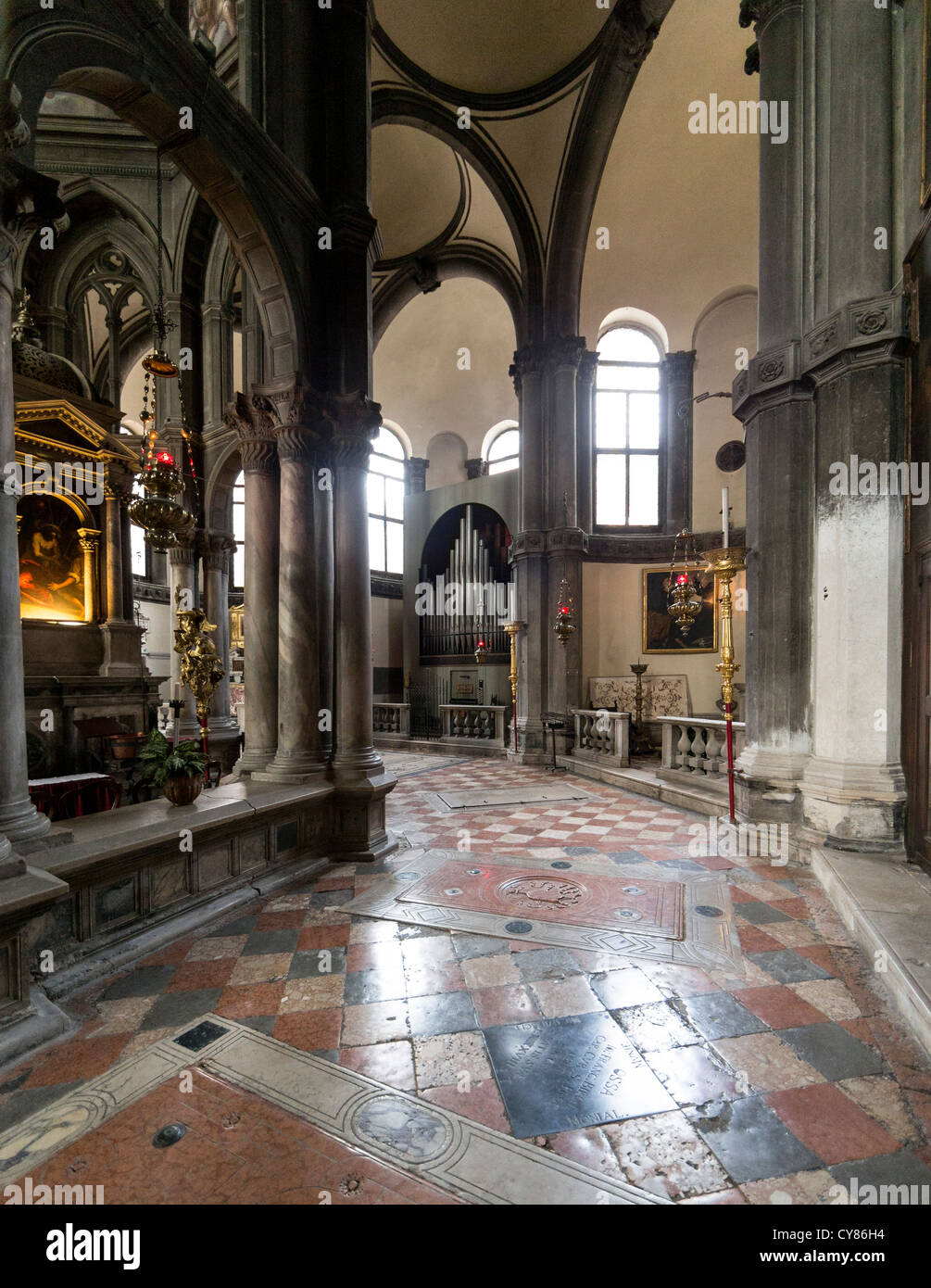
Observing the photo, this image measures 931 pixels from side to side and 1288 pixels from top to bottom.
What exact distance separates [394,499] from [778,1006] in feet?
62.0

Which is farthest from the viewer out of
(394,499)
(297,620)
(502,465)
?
(394,499)

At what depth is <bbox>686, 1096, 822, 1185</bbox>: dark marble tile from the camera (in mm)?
1890

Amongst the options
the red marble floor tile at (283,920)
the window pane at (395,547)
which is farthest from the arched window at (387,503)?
the red marble floor tile at (283,920)

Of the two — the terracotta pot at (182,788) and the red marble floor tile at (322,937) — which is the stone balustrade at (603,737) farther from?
the terracotta pot at (182,788)

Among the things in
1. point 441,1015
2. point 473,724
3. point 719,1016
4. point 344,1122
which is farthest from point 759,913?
point 473,724

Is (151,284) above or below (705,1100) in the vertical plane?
above

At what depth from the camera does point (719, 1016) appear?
2.76m

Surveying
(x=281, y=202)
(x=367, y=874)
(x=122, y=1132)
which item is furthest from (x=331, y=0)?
(x=122, y=1132)

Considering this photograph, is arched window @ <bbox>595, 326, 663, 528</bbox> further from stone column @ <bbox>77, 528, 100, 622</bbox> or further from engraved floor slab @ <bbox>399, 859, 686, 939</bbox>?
engraved floor slab @ <bbox>399, 859, 686, 939</bbox>

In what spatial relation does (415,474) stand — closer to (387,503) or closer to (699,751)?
(387,503)

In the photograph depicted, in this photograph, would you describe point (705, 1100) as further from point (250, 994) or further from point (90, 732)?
point (90, 732)

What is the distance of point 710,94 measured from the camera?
11008 mm
